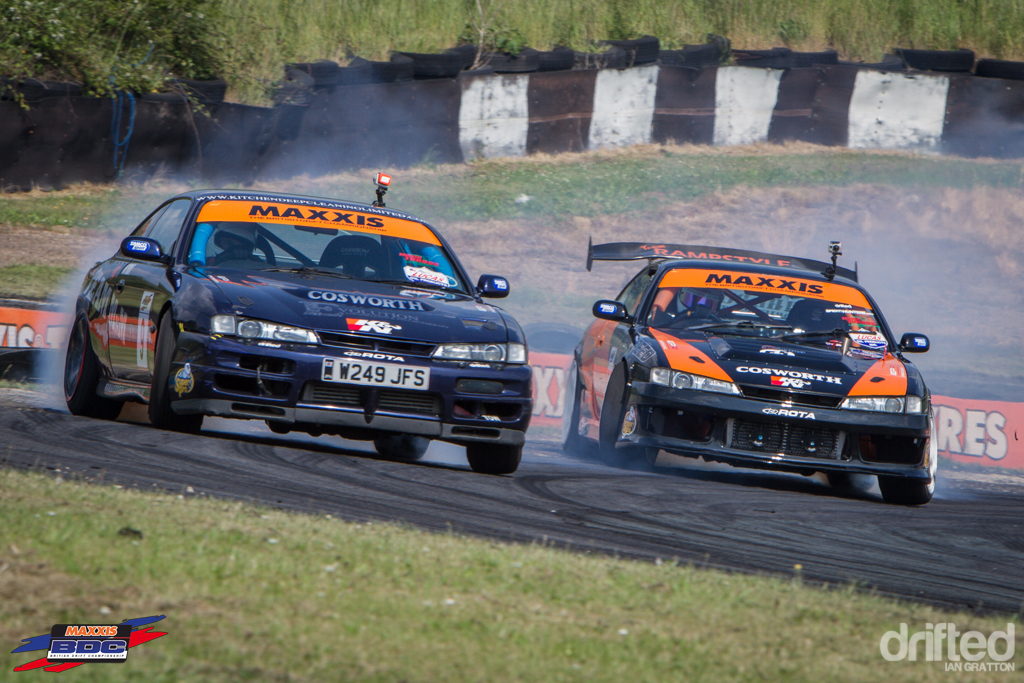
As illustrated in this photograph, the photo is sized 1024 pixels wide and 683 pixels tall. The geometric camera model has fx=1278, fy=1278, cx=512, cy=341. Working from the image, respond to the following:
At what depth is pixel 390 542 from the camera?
175 inches

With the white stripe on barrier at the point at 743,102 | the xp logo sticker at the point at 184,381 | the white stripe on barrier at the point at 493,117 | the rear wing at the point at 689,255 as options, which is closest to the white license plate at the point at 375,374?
the xp logo sticker at the point at 184,381

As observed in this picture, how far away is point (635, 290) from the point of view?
364 inches

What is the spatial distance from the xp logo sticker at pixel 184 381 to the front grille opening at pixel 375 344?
65 cm

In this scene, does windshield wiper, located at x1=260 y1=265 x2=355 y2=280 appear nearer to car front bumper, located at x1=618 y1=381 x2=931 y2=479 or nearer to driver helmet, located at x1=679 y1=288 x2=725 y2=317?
car front bumper, located at x1=618 y1=381 x2=931 y2=479

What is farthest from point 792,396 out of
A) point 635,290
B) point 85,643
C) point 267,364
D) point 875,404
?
point 85,643

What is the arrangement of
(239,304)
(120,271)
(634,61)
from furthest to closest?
(634,61) → (120,271) → (239,304)

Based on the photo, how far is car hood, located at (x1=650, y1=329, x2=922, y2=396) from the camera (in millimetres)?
7363

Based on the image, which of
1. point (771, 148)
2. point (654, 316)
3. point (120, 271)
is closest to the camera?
point (120, 271)

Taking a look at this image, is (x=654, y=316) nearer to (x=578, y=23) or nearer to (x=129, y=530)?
(x=129, y=530)

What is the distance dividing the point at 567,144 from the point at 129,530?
16146 mm

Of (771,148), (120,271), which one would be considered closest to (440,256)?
(120,271)

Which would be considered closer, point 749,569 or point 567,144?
point 749,569

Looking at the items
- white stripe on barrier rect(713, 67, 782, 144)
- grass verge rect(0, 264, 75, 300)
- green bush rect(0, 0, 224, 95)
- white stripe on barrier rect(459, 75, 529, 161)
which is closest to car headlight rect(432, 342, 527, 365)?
grass verge rect(0, 264, 75, 300)

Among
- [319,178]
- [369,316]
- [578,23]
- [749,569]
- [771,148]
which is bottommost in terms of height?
[749,569]
